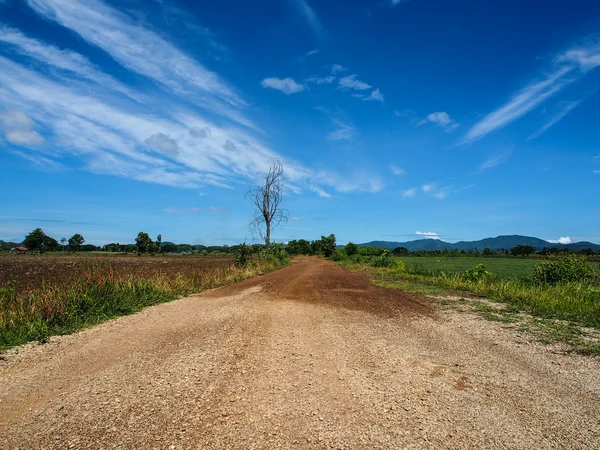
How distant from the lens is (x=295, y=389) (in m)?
3.83

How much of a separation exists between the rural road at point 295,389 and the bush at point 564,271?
28.2 ft

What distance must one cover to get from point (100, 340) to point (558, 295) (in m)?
12.3

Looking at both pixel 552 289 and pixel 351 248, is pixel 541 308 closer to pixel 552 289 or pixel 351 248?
pixel 552 289

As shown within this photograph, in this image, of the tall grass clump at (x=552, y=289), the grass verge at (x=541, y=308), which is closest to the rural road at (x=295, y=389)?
the grass verge at (x=541, y=308)

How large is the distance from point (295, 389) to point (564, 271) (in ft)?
45.9

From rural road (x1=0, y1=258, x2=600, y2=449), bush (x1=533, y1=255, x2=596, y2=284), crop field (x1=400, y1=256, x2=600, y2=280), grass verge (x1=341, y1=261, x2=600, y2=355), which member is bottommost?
rural road (x1=0, y1=258, x2=600, y2=449)

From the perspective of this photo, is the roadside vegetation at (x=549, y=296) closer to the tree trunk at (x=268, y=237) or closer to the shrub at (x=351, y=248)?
the tree trunk at (x=268, y=237)

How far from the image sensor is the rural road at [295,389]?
9.73ft

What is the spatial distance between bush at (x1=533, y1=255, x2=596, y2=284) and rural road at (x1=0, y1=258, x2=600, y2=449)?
8600 mm

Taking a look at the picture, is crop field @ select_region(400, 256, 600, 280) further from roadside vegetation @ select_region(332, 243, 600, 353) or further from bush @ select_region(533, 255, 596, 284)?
roadside vegetation @ select_region(332, 243, 600, 353)

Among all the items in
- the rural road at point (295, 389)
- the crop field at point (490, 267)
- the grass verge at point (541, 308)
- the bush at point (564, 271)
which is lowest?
the rural road at point (295, 389)

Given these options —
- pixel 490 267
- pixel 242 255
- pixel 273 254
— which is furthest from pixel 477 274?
pixel 490 267

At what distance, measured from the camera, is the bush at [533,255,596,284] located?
41.1 feet

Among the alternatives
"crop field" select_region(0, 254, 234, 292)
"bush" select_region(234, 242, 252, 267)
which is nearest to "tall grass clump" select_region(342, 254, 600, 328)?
"bush" select_region(234, 242, 252, 267)
